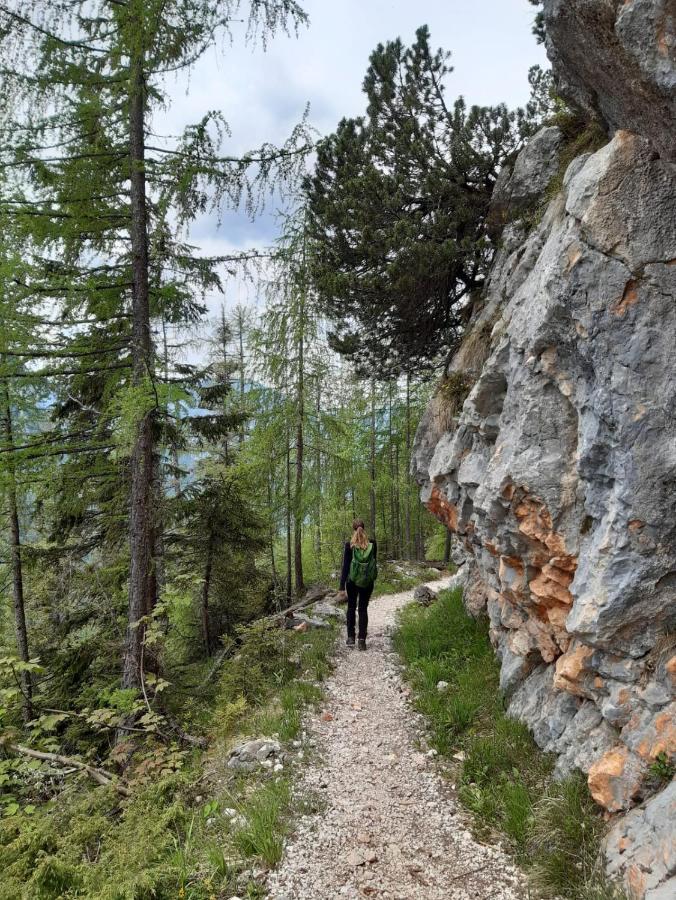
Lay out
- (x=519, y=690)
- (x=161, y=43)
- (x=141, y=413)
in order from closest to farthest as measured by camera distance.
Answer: (x=519, y=690) < (x=141, y=413) < (x=161, y=43)

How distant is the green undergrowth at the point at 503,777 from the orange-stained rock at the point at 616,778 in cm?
23

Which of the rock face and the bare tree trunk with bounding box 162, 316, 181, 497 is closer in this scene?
the rock face

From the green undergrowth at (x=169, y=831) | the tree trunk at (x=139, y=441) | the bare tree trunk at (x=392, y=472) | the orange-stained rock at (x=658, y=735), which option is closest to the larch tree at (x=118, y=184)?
the tree trunk at (x=139, y=441)

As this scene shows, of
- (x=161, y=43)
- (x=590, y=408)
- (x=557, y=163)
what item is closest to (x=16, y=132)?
(x=161, y=43)

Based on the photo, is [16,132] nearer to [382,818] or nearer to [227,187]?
[227,187]

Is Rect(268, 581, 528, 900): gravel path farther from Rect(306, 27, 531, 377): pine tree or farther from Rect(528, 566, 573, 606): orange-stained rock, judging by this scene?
Rect(306, 27, 531, 377): pine tree

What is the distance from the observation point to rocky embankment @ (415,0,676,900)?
3.35 m

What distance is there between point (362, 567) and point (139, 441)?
460cm

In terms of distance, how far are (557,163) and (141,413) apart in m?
7.33

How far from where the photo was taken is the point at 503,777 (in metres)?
A: 4.66

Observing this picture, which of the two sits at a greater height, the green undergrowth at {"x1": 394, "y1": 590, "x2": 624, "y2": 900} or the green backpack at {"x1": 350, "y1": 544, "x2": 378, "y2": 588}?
the green backpack at {"x1": 350, "y1": 544, "x2": 378, "y2": 588}

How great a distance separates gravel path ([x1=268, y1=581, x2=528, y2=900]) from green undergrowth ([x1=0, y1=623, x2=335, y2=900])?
323 millimetres

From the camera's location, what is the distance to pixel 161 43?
691 centimetres

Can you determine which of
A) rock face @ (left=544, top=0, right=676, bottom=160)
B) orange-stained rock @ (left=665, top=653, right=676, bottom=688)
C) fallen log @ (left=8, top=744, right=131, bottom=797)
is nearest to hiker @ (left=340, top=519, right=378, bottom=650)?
fallen log @ (left=8, top=744, right=131, bottom=797)
